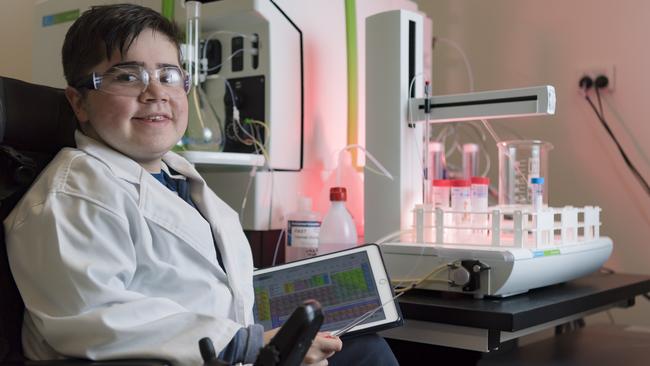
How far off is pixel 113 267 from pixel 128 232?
0.06 meters

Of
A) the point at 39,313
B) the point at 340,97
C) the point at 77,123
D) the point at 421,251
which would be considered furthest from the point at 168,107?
the point at 340,97

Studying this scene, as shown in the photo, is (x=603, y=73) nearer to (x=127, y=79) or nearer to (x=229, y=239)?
(x=229, y=239)

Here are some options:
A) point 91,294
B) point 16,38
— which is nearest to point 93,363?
point 91,294

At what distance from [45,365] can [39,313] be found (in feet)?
0.28

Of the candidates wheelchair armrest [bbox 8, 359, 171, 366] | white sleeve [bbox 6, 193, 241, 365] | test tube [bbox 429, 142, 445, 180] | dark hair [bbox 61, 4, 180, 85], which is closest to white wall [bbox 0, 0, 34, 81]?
dark hair [bbox 61, 4, 180, 85]

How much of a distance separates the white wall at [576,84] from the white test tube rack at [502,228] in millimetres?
542

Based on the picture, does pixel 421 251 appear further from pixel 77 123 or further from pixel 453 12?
pixel 453 12

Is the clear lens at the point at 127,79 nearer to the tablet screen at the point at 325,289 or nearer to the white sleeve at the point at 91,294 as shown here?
the white sleeve at the point at 91,294

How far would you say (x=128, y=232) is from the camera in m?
0.96

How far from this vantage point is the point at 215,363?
81cm

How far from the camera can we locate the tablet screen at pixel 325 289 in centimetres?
122

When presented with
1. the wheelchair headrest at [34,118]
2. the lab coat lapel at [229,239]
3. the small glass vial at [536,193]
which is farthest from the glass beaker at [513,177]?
the wheelchair headrest at [34,118]

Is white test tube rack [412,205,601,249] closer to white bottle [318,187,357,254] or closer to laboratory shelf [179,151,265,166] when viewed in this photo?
white bottle [318,187,357,254]

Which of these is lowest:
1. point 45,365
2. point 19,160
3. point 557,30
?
point 45,365
